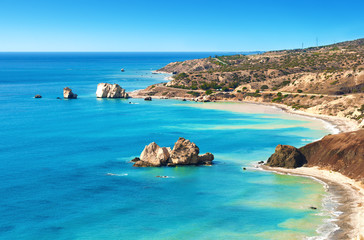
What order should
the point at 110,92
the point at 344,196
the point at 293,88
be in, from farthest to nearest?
the point at 110,92
the point at 293,88
the point at 344,196

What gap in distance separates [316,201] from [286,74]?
142386 mm

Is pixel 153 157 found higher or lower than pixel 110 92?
lower

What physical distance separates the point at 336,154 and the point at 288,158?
272 inches

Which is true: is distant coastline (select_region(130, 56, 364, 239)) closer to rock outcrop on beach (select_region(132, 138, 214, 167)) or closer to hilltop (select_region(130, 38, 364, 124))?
rock outcrop on beach (select_region(132, 138, 214, 167))

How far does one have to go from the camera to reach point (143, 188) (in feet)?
185

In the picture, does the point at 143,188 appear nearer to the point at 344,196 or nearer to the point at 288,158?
the point at 288,158

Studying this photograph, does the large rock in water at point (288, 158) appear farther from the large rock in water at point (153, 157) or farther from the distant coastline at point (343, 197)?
the large rock in water at point (153, 157)

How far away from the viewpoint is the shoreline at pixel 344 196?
41250 mm

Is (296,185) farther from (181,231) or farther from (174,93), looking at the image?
(174,93)

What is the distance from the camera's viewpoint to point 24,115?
125 metres

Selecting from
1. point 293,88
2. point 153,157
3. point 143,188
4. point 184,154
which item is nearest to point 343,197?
point 143,188

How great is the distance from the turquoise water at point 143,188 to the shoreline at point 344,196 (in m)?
2.07

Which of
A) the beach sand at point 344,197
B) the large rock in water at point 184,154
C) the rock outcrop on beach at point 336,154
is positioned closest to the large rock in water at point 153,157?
the large rock in water at point 184,154

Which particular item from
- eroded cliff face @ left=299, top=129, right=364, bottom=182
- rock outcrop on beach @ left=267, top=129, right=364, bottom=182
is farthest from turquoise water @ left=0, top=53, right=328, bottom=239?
eroded cliff face @ left=299, top=129, right=364, bottom=182
